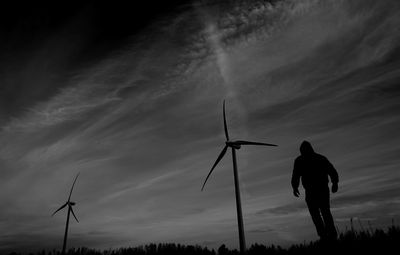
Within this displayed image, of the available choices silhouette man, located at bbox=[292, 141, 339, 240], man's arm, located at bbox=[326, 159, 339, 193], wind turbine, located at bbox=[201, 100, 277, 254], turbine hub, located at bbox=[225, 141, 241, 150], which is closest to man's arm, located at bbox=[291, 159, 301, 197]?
silhouette man, located at bbox=[292, 141, 339, 240]

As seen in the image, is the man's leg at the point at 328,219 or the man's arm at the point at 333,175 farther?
the man's arm at the point at 333,175

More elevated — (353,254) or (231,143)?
(231,143)

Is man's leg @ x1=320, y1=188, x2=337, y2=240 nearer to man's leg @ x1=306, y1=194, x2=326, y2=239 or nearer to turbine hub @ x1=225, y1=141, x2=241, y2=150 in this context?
man's leg @ x1=306, y1=194, x2=326, y2=239

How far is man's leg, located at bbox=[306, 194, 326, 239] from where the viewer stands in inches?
433

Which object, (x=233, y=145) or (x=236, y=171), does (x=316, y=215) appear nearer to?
(x=236, y=171)

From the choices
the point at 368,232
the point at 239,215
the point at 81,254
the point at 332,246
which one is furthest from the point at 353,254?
the point at 81,254

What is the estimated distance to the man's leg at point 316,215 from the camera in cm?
1099

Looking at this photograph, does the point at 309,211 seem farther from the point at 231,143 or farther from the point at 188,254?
the point at 231,143

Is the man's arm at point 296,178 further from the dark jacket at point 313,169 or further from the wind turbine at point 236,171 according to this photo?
the wind turbine at point 236,171

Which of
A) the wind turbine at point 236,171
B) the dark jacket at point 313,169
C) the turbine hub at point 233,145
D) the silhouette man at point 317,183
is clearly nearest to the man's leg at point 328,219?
the silhouette man at point 317,183

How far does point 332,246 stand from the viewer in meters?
10.2

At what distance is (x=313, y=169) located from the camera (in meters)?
11.4

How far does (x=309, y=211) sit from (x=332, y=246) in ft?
4.77

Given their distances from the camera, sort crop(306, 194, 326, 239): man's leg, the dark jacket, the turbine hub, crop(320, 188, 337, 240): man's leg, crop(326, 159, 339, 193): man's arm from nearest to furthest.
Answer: crop(320, 188, 337, 240): man's leg
crop(306, 194, 326, 239): man's leg
the dark jacket
crop(326, 159, 339, 193): man's arm
the turbine hub
